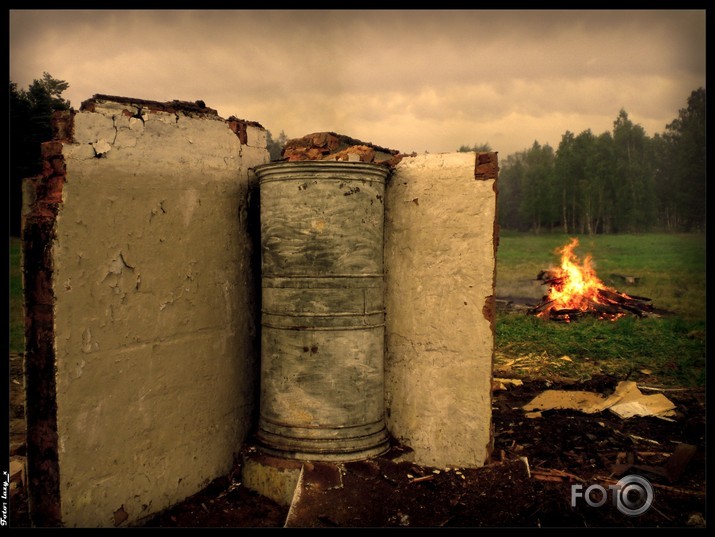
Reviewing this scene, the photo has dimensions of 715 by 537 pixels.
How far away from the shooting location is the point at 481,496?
4.24m

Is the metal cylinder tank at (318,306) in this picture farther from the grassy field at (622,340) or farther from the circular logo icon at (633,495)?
the grassy field at (622,340)

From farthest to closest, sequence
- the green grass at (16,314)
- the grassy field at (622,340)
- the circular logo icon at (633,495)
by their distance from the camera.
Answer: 1. the green grass at (16,314)
2. the grassy field at (622,340)
3. the circular logo icon at (633,495)

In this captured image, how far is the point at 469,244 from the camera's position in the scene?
4.57m

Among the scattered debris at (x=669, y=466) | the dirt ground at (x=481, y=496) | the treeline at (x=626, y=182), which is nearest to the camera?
the dirt ground at (x=481, y=496)

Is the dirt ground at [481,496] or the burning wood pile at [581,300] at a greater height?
the burning wood pile at [581,300]

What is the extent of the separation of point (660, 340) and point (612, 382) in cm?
327

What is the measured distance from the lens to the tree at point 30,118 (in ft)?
48.8

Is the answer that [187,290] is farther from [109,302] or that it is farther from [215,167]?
[215,167]

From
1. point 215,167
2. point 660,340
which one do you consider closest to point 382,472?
point 215,167

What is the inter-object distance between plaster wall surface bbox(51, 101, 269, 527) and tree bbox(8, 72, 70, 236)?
12445 mm

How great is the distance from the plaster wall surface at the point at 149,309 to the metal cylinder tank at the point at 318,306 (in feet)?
1.20

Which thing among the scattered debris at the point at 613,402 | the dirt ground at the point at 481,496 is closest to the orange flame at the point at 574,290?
the scattered debris at the point at 613,402

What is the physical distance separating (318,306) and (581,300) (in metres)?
10.5

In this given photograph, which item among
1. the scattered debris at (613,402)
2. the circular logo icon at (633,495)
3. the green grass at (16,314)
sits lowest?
the circular logo icon at (633,495)
